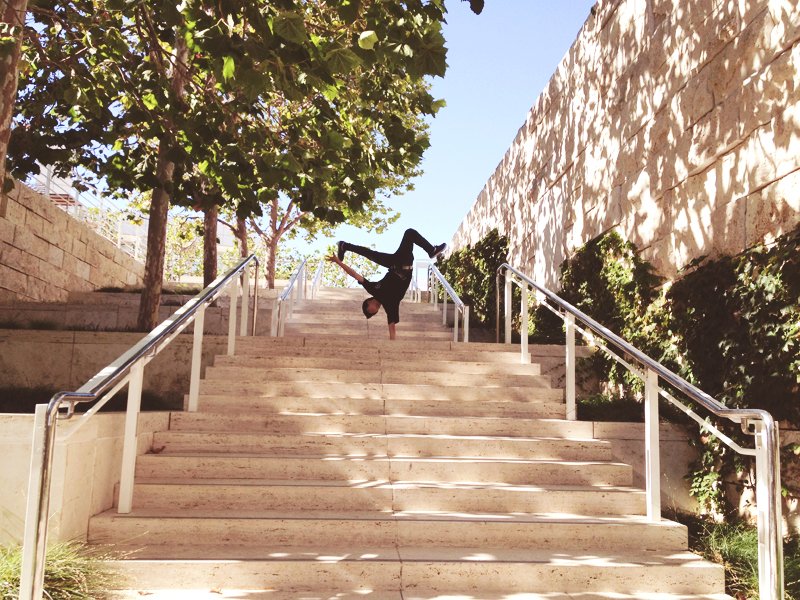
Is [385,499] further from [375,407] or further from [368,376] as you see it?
[368,376]

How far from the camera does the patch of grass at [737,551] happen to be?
3.57 m

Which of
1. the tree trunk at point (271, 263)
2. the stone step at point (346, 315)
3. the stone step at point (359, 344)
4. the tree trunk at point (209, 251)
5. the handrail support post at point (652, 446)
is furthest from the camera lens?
the tree trunk at point (271, 263)

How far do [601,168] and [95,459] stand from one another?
575cm

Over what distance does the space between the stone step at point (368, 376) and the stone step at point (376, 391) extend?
3.6 inches

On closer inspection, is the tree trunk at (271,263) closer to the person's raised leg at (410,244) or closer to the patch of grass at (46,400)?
the person's raised leg at (410,244)

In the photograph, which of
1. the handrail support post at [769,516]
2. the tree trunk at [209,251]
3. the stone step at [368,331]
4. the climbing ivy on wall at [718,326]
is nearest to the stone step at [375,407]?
the climbing ivy on wall at [718,326]

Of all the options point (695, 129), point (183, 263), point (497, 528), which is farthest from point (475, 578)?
point (183, 263)

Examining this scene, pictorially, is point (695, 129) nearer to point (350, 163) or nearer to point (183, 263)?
point (350, 163)

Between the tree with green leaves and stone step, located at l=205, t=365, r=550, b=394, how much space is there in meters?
1.36

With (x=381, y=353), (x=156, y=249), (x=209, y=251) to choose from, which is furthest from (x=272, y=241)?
(x=381, y=353)

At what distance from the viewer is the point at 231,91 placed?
668cm

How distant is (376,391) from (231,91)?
3227mm

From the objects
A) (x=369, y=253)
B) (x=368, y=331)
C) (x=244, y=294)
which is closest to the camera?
(x=244, y=294)

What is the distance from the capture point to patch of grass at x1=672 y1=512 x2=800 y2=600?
3.57 metres
